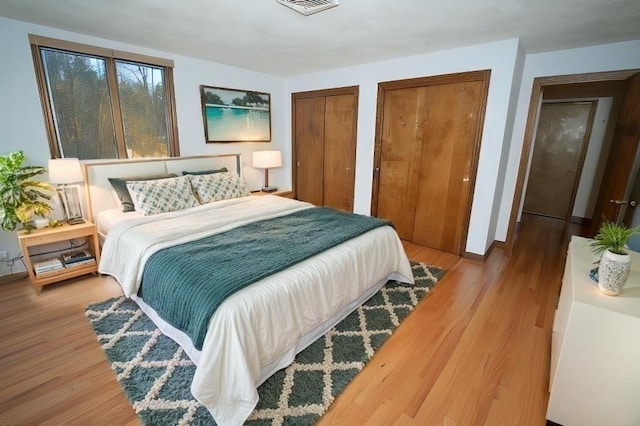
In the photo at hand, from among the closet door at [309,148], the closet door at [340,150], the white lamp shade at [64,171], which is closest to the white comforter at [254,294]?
the white lamp shade at [64,171]

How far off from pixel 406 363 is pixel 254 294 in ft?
3.69

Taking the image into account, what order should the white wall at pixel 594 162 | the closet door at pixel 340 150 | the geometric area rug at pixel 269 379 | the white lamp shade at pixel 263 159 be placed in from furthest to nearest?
the white wall at pixel 594 162 → the white lamp shade at pixel 263 159 → the closet door at pixel 340 150 → the geometric area rug at pixel 269 379

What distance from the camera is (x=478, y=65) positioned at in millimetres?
3059

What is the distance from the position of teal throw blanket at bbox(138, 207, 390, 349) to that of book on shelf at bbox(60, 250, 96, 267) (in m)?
1.23

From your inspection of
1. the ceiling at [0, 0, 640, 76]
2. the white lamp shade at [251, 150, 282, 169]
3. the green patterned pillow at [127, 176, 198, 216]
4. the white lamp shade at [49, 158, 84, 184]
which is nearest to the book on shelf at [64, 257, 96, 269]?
the green patterned pillow at [127, 176, 198, 216]

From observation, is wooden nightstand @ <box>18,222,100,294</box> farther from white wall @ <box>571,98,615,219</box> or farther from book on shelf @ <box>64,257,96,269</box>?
white wall @ <box>571,98,615,219</box>

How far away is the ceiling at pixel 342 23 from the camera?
2.13 m

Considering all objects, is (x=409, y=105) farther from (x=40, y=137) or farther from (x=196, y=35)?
(x=40, y=137)

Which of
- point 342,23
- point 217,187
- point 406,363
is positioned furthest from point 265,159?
point 406,363

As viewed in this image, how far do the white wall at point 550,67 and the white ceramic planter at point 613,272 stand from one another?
2.52m

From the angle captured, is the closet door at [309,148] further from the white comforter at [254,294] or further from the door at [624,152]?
the door at [624,152]

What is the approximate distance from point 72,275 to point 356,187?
11.4ft

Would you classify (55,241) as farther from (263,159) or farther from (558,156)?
(558,156)

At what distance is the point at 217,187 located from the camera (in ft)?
11.2
